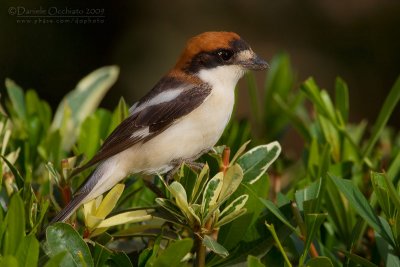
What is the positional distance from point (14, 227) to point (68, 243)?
6.8 inches

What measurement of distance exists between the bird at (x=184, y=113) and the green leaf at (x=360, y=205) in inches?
36.9

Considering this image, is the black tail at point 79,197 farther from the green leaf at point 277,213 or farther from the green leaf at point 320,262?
the green leaf at point 320,262

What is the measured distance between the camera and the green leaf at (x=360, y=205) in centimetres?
215

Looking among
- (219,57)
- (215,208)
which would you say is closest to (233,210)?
(215,208)

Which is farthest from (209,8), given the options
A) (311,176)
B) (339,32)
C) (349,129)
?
(311,176)

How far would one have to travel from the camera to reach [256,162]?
2.42 m

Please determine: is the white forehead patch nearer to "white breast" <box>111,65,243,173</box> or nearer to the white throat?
the white throat

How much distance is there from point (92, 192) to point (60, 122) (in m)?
0.81

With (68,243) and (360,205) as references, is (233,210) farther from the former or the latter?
(68,243)

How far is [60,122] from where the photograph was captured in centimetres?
338

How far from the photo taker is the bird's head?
3287mm

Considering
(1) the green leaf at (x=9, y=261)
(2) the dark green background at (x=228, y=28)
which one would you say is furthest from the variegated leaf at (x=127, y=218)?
(2) the dark green background at (x=228, y=28)

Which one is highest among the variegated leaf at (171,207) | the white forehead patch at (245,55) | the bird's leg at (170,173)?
the white forehead patch at (245,55)

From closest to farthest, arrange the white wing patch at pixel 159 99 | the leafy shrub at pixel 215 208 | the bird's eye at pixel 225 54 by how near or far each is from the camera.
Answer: the leafy shrub at pixel 215 208
the white wing patch at pixel 159 99
the bird's eye at pixel 225 54
